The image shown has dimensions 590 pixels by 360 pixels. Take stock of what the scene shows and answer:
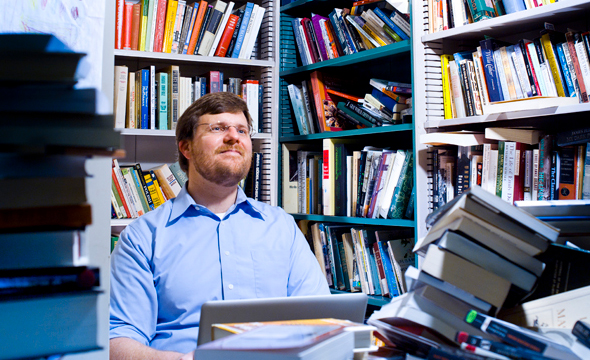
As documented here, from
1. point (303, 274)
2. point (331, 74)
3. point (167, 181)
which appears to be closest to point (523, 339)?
point (303, 274)

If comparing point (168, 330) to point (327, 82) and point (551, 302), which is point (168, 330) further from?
point (327, 82)

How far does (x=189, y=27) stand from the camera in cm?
244

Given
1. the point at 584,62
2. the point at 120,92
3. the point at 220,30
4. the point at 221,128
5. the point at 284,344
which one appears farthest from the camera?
the point at 220,30

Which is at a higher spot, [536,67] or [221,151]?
[536,67]

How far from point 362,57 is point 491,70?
632mm

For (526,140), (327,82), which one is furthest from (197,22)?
(526,140)

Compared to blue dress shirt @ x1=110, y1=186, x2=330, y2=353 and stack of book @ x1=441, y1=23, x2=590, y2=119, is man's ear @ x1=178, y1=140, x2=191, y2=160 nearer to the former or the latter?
blue dress shirt @ x1=110, y1=186, x2=330, y2=353

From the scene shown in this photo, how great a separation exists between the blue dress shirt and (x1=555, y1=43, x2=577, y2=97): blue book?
3.44 ft

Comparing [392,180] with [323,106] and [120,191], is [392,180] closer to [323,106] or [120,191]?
[323,106]

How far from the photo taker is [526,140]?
1739 millimetres

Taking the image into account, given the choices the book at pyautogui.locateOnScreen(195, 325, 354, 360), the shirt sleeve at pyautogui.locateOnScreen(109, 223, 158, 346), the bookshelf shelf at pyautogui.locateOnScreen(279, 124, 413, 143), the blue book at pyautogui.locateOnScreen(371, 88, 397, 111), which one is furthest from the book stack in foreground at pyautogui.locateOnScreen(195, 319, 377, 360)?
the blue book at pyautogui.locateOnScreen(371, 88, 397, 111)

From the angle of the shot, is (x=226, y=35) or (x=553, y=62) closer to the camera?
(x=553, y=62)

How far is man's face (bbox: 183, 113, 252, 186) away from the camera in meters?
1.85

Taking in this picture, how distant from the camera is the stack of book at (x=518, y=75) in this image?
1.64m
